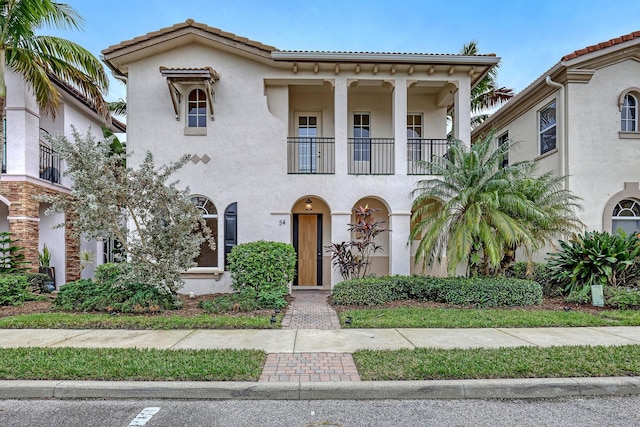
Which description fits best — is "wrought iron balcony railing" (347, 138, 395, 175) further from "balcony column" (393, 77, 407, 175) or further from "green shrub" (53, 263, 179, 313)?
"green shrub" (53, 263, 179, 313)

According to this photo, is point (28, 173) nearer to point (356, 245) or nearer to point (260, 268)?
point (260, 268)

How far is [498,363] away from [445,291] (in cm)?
404

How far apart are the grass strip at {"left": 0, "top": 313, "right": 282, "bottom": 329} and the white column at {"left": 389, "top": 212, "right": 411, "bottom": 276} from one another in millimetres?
4750

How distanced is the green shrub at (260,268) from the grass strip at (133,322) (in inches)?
71.9

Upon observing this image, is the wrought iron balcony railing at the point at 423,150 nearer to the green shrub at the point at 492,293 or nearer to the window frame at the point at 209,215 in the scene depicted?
the green shrub at the point at 492,293

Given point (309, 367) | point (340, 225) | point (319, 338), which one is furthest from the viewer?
point (340, 225)

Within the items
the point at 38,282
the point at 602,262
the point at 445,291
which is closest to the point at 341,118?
the point at 445,291

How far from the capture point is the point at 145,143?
35.0 ft

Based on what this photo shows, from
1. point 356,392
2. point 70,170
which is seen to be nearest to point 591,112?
point 356,392

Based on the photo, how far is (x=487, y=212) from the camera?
846 cm

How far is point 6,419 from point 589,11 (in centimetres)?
3163

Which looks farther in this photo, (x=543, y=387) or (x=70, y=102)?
(x=70, y=102)

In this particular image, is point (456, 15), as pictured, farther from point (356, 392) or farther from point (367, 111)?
point (356, 392)

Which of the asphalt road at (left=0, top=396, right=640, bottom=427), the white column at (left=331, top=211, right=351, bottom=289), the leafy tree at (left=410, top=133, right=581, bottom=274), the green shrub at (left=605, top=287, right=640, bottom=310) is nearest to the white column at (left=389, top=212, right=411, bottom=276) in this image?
the white column at (left=331, top=211, right=351, bottom=289)
